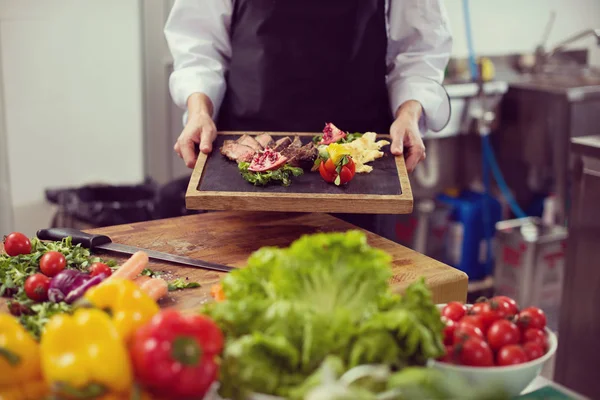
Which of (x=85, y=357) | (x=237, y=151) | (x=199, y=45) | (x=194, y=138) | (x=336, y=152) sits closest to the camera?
(x=85, y=357)

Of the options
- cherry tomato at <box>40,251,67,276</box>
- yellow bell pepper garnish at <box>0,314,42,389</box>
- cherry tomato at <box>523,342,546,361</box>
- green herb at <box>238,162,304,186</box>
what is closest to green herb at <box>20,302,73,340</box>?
cherry tomato at <box>40,251,67,276</box>

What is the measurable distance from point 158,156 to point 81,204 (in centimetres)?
82

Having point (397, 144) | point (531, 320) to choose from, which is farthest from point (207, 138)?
point (531, 320)

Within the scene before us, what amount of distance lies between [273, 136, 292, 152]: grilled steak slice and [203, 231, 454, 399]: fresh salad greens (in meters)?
0.88

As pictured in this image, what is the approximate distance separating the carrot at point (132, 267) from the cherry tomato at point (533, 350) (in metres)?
0.79

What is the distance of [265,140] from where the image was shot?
2104 millimetres

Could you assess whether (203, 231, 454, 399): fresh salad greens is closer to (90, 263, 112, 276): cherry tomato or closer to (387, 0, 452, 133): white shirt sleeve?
(90, 263, 112, 276): cherry tomato

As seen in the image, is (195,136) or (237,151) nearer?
(237,151)

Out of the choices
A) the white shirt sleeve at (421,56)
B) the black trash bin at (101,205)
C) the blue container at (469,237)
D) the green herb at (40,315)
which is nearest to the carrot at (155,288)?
the green herb at (40,315)

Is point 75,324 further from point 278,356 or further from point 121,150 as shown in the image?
point 121,150

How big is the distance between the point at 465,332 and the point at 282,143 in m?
0.99

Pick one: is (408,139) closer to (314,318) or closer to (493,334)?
(493,334)

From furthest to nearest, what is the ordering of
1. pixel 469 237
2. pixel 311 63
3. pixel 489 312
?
pixel 469 237, pixel 311 63, pixel 489 312

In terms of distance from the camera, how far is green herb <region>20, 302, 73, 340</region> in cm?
130
